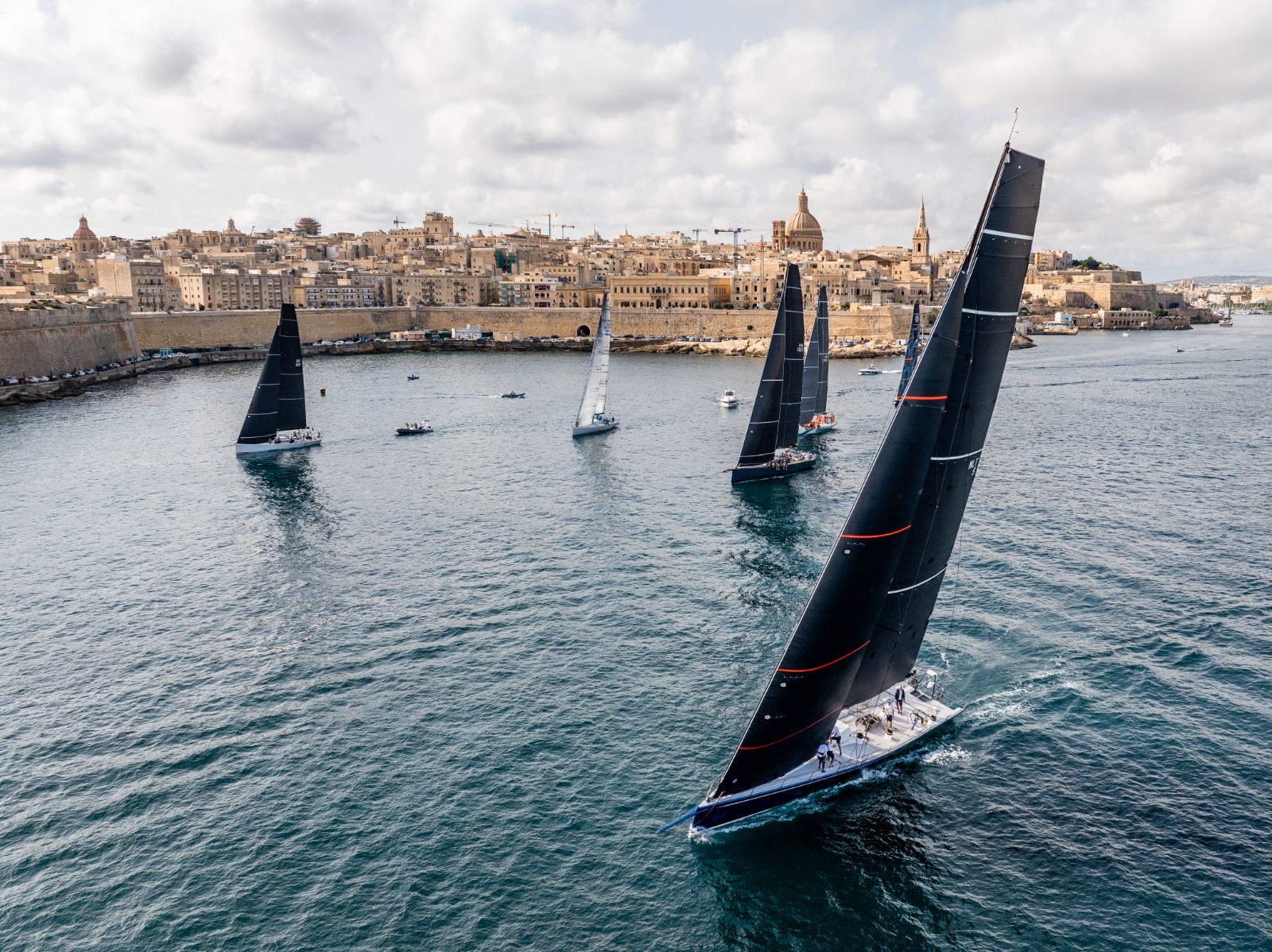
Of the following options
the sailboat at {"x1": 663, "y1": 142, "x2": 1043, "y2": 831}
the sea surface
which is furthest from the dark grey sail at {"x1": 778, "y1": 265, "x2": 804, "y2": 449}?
the sailboat at {"x1": 663, "y1": 142, "x2": 1043, "y2": 831}

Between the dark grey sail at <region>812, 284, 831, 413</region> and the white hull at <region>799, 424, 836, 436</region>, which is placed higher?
the dark grey sail at <region>812, 284, 831, 413</region>

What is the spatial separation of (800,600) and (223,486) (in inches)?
1089

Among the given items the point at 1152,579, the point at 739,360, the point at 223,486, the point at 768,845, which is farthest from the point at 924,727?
the point at 739,360

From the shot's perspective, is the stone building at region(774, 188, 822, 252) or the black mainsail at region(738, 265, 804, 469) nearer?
the black mainsail at region(738, 265, 804, 469)

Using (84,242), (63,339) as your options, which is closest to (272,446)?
(63,339)

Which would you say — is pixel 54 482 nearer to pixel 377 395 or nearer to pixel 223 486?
pixel 223 486

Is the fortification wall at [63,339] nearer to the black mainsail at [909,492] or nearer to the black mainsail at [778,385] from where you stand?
the black mainsail at [778,385]

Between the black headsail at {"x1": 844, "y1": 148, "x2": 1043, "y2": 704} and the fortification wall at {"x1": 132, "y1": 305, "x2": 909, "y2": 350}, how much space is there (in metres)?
98.3

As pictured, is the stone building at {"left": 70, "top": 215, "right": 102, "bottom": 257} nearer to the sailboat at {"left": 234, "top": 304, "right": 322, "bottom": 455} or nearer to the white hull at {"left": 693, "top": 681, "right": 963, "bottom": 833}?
the sailboat at {"left": 234, "top": 304, "right": 322, "bottom": 455}

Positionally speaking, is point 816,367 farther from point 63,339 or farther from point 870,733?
point 63,339

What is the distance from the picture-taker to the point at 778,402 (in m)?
41.5

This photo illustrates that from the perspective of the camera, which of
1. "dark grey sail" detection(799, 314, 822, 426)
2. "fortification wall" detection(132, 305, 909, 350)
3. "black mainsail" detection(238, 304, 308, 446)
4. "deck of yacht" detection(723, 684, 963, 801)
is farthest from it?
"fortification wall" detection(132, 305, 909, 350)

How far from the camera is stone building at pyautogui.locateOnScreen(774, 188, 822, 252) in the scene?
175m

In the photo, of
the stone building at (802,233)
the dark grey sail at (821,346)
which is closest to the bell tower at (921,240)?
the stone building at (802,233)
